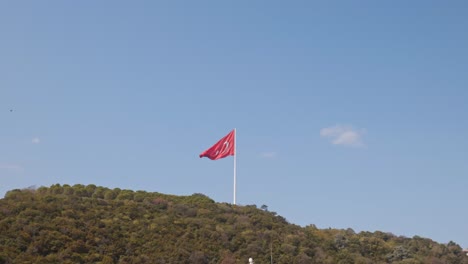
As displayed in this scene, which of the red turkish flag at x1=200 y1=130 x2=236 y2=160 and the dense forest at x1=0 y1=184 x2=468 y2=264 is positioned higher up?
the red turkish flag at x1=200 y1=130 x2=236 y2=160

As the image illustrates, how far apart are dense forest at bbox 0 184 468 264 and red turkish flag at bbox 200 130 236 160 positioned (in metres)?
7.27

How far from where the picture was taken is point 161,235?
53156 mm

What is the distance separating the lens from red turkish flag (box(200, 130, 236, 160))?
52.4 metres

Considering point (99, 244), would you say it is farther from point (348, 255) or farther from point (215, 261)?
point (348, 255)

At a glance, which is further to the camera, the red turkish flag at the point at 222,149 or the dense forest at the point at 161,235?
the red turkish flag at the point at 222,149

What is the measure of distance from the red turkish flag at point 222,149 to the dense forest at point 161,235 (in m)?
7.27

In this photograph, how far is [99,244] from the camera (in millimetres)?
48969

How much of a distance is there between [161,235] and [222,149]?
29.3ft

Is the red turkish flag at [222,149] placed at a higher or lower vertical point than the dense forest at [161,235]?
higher

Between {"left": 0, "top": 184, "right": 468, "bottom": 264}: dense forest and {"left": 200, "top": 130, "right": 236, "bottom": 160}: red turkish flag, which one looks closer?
{"left": 0, "top": 184, "right": 468, "bottom": 264}: dense forest

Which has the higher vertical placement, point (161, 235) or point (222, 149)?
point (222, 149)

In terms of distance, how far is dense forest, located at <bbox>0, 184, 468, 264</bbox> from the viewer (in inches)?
1845

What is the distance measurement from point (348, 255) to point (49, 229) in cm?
2627

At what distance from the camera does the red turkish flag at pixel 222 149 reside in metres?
52.4
